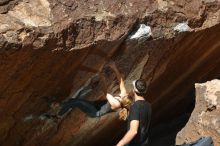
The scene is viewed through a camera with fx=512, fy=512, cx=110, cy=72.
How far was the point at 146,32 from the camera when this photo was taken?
585 cm

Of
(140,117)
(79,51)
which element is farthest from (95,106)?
(79,51)

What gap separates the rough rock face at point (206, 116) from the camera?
645 centimetres

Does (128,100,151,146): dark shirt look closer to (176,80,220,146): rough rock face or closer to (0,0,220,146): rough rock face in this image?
(0,0,220,146): rough rock face

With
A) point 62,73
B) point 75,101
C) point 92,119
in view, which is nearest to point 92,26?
point 62,73

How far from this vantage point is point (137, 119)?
564cm

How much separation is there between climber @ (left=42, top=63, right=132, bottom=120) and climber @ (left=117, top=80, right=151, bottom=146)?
0.50ft

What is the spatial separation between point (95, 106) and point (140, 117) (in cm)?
63

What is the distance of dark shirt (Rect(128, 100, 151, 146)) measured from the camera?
5.67 metres

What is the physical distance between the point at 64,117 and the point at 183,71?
194cm

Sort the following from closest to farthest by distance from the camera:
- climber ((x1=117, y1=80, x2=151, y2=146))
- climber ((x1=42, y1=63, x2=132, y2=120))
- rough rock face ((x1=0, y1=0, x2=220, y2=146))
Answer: rough rock face ((x1=0, y1=0, x2=220, y2=146)), climber ((x1=117, y1=80, x2=151, y2=146)), climber ((x1=42, y1=63, x2=132, y2=120))

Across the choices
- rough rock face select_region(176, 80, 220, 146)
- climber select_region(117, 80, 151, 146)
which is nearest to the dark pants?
climber select_region(117, 80, 151, 146)

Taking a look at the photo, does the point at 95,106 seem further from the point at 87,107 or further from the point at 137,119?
the point at 137,119

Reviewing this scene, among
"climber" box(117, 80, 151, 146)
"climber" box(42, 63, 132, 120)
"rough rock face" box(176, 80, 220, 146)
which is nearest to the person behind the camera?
"climber" box(117, 80, 151, 146)

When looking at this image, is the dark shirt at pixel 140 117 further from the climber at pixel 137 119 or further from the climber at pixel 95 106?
the climber at pixel 95 106
